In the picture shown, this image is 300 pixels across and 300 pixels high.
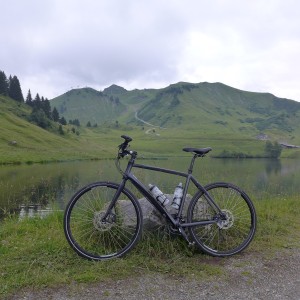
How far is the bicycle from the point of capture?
6121mm

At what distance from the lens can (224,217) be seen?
672 centimetres

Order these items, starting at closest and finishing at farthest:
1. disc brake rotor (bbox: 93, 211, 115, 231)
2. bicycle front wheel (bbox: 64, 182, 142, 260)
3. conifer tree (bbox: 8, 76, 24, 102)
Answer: bicycle front wheel (bbox: 64, 182, 142, 260) → disc brake rotor (bbox: 93, 211, 115, 231) → conifer tree (bbox: 8, 76, 24, 102)

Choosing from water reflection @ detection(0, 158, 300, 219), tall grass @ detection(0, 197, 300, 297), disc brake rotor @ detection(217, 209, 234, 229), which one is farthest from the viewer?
water reflection @ detection(0, 158, 300, 219)

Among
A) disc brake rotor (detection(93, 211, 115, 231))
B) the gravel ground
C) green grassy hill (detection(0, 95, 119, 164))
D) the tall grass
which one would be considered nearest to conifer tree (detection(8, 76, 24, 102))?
green grassy hill (detection(0, 95, 119, 164))

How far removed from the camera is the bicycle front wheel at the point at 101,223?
603 centimetres

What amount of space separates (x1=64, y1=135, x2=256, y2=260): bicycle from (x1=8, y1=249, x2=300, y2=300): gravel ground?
0.81 meters

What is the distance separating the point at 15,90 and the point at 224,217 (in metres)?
171

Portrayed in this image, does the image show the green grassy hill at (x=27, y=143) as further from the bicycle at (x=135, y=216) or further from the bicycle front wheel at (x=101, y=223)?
the bicycle at (x=135, y=216)

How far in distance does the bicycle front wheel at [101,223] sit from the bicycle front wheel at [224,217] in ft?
3.84

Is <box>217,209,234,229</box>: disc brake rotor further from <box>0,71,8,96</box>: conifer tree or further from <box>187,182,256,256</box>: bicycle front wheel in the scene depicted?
<box>0,71,8,96</box>: conifer tree

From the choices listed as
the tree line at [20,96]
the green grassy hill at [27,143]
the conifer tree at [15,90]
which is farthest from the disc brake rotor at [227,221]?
the conifer tree at [15,90]

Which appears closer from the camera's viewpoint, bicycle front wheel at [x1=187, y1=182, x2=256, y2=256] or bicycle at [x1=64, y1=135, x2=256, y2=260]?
bicycle at [x1=64, y1=135, x2=256, y2=260]

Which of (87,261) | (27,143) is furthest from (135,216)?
(27,143)

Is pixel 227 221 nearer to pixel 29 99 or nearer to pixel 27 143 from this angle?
pixel 27 143
